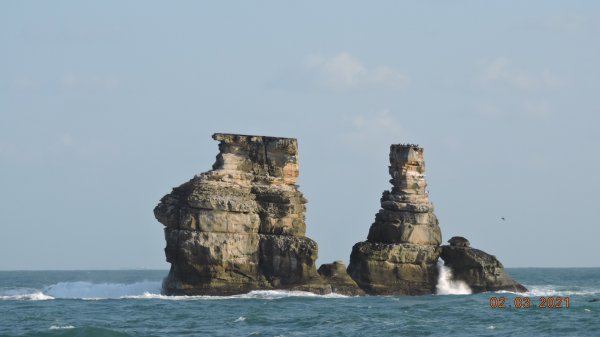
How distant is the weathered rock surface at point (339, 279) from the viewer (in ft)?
187

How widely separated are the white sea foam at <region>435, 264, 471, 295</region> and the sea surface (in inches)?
2.7

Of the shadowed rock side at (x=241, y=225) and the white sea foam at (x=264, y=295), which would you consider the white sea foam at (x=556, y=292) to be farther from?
the shadowed rock side at (x=241, y=225)

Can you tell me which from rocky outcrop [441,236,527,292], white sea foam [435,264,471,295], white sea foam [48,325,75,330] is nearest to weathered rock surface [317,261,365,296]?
white sea foam [435,264,471,295]

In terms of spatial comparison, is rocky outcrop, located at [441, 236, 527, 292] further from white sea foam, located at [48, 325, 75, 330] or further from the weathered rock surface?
white sea foam, located at [48, 325, 75, 330]

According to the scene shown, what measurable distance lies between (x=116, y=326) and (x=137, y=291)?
1596cm

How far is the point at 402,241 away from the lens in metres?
58.2

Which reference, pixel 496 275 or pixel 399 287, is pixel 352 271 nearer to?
pixel 399 287

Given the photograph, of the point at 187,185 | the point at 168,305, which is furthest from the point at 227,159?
the point at 168,305
